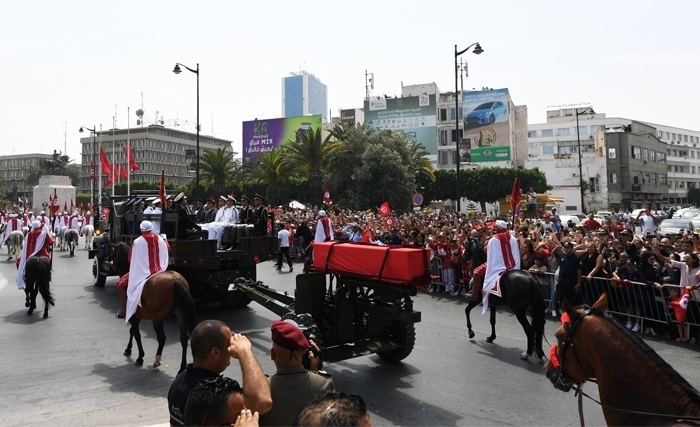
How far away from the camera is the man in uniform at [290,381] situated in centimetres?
309

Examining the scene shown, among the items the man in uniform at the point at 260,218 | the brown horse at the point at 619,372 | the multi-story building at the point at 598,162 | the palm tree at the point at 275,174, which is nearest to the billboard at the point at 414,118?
the multi-story building at the point at 598,162

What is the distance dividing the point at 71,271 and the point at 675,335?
18749 millimetres

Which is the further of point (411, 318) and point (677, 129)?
point (677, 129)

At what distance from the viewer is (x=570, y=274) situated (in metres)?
11.5

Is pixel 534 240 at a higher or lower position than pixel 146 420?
higher

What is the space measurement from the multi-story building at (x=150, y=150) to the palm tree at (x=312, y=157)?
245 feet

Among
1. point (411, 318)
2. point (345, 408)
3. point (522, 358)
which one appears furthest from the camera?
point (522, 358)

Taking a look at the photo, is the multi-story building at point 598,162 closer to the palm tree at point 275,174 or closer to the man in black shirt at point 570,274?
the palm tree at point 275,174

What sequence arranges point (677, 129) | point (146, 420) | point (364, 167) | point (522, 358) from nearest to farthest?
point (146, 420)
point (522, 358)
point (364, 167)
point (677, 129)

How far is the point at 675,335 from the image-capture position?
1009cm

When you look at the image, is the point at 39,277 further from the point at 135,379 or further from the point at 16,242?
the point at 16,242

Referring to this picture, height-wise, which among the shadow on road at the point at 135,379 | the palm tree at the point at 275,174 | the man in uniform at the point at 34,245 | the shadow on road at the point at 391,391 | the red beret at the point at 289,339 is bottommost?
the shadow on road at the point at 391,391

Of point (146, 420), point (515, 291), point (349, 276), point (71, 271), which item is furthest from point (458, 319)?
point (71, 271)

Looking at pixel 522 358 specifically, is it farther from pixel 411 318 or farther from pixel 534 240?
pixel 534 240
